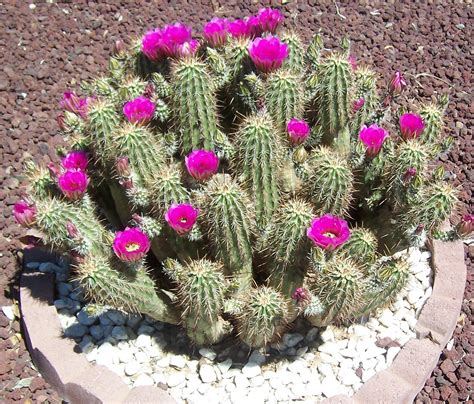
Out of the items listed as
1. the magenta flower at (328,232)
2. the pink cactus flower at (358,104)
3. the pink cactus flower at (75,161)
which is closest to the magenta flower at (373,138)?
the pink cactus flower at (358,104)

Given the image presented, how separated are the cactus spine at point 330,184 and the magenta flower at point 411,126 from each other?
14.4 inches

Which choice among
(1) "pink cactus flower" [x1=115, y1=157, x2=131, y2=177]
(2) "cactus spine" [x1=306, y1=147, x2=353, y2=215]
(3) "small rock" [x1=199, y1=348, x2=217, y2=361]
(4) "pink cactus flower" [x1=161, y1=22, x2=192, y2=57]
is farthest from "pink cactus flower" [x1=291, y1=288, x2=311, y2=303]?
(4) "pink cactus flower" [x1=161, y1=22, x2=192, y2=57]

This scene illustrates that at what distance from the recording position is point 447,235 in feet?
8.56

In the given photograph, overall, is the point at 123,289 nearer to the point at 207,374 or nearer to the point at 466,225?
the point at 207,374

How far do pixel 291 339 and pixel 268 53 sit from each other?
1.24 metres

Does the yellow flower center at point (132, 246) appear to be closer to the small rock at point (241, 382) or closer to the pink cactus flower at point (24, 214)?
the pink cactus flower at point (24, 214)

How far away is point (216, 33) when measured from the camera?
9.61ft

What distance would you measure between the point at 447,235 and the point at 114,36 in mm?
2994

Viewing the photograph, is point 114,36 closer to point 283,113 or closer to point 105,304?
point 283,113

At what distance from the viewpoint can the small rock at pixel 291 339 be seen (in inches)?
112

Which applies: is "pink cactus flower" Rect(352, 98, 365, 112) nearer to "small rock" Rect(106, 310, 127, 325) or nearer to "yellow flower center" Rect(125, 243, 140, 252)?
"yellow flower center" Rect(125, 243, 140, 252)

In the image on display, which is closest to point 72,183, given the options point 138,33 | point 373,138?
point 373,138

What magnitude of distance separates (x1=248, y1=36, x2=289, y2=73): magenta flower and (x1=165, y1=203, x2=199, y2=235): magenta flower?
711 mm

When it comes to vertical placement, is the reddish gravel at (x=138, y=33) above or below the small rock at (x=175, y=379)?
above
